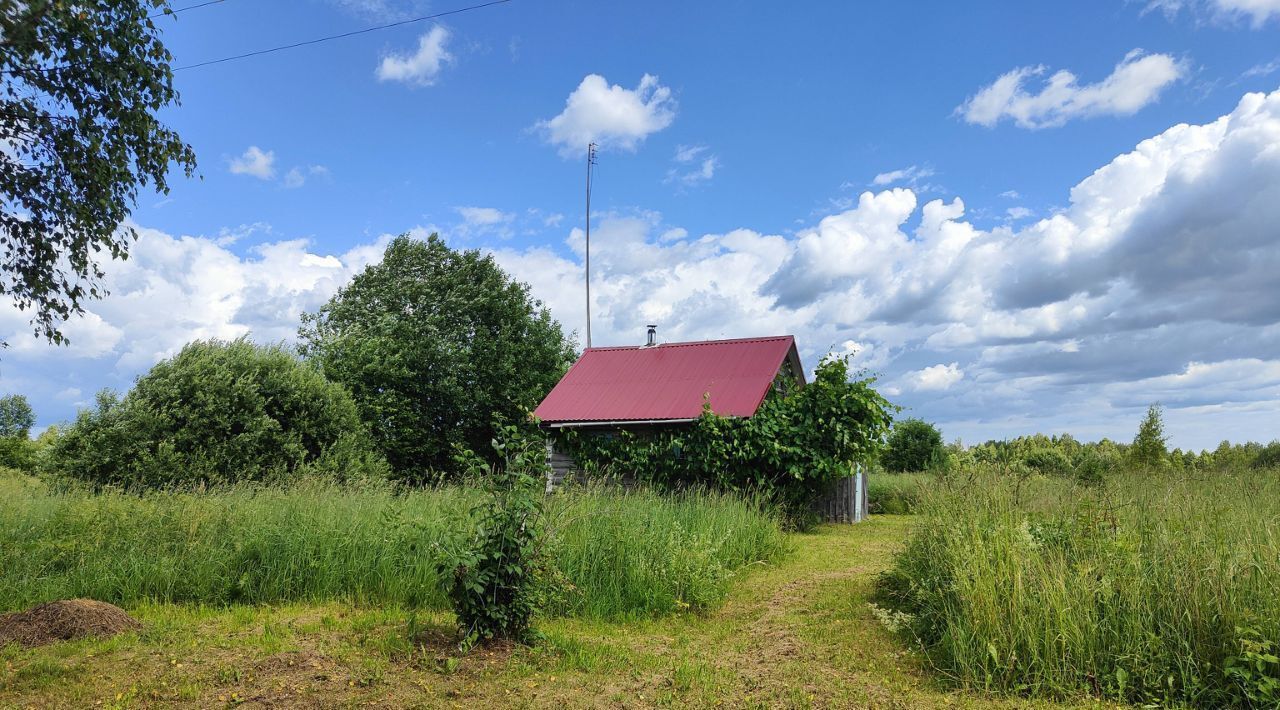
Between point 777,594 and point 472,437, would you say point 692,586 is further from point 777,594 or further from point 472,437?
point 472,437

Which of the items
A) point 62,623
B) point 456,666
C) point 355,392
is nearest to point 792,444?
point 456,666

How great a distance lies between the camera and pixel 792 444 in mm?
16484

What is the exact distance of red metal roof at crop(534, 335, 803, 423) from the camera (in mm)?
17766

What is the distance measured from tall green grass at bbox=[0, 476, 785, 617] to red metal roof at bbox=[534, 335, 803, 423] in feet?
27.1

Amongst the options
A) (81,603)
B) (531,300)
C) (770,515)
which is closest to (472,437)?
(531,300)

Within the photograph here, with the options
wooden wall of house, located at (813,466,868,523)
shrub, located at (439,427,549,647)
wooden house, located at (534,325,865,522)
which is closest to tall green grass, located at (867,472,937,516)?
wooden house, located at (534,325,865,522)

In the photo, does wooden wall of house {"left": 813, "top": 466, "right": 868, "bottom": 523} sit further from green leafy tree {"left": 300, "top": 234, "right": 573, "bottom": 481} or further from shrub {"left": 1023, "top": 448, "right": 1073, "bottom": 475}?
green leafy tree {"left": 300, "top": 234, "right": 573, "bottom": 481}

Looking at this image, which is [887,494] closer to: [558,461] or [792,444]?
[792,444]

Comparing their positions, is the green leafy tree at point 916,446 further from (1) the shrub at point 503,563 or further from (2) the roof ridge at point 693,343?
(1) the shrub at point 503,563

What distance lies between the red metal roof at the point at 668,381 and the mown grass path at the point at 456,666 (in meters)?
10.2

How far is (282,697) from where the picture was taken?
5121 millimetres

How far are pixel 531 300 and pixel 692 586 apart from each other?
2430 centimetres

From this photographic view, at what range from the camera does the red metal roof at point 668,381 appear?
17.8m

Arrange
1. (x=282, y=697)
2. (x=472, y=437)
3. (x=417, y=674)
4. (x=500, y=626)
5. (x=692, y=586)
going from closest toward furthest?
(x=282, y=697), (x=417, y=674), (x=500, y=626), (x=692, y=586), (x=472, y=437)
